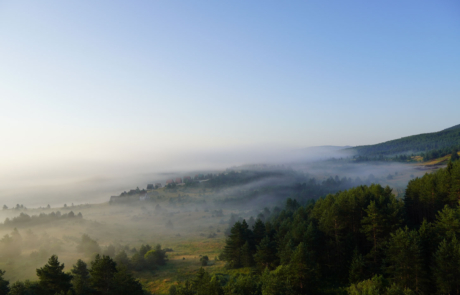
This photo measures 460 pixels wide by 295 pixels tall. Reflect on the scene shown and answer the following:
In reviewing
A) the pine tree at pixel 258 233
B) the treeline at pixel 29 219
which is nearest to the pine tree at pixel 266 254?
the pine tree at pixel 258 233

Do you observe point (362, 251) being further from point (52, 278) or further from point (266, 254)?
point (52, 278)

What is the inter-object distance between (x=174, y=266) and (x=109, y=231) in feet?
236

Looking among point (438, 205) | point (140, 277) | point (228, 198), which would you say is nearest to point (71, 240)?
point (140, 277)

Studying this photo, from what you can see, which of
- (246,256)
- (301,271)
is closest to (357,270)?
(301,271)

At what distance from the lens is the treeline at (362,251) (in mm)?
27906

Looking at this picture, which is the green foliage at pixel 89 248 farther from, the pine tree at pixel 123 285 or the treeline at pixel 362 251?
the pine tree at pixel 123 285

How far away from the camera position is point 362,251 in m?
42.1

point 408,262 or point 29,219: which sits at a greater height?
point 29,219

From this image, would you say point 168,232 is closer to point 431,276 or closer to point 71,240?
point 71,240

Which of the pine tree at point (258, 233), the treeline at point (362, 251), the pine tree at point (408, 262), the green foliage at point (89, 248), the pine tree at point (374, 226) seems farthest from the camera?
the green foliage at point (89, 248)

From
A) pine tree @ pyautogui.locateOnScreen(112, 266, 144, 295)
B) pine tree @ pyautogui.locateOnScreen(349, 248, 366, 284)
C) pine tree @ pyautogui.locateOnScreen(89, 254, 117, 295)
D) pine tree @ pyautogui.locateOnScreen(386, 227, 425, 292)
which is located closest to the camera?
pine tree @ pyautogui.locateOnScreen(386, 227, 425, 292)

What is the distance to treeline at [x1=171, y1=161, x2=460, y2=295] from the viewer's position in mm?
27906

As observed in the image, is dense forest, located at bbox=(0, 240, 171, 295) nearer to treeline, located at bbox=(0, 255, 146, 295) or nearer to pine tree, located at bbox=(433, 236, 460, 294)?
treeline, located at bbox=(0, 255, 146, 295)

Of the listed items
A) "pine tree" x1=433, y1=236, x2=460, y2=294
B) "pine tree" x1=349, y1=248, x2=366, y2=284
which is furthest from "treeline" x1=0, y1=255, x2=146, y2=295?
"pine tree" x1=433, y1=236, x2=460, y2=294
